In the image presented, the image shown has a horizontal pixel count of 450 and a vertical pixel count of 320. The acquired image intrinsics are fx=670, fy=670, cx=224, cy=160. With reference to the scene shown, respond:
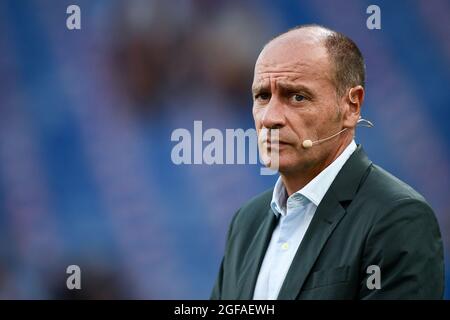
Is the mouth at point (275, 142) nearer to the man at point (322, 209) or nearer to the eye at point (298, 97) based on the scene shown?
the man at point (322, 209)

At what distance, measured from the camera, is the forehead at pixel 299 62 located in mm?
1926

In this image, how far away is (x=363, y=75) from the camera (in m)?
2.11

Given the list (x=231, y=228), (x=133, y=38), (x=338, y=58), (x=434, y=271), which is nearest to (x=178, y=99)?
(x=133, y=38)

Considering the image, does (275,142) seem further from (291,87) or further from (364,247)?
(364,247)

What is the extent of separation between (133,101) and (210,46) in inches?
19.2

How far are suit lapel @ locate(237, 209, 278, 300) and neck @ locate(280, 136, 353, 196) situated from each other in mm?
104

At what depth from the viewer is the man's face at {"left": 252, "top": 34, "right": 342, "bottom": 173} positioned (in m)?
1.93

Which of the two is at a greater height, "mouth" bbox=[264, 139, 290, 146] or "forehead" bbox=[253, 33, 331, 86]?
"forehead" bbox=[253, 33, 331, 86]

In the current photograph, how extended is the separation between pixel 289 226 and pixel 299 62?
1.55 ft

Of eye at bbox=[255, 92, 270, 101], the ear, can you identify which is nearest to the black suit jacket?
the ear

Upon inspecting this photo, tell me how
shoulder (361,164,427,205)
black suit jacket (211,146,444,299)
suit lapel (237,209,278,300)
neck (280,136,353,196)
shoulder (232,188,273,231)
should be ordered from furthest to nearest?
shoulder (232,188,273,231) < neck (280,136,353,196) < suit lapel (237,209,278,300) < shoulder (361,164,427,205) < black suit jacket (211,146,444,299)

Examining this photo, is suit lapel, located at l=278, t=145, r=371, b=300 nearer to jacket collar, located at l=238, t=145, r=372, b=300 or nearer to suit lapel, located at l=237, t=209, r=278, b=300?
jacket collar, located at l=238, t=145, r=372, b=300

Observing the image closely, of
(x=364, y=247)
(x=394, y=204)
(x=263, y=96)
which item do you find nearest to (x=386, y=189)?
(x=394, y=204)
